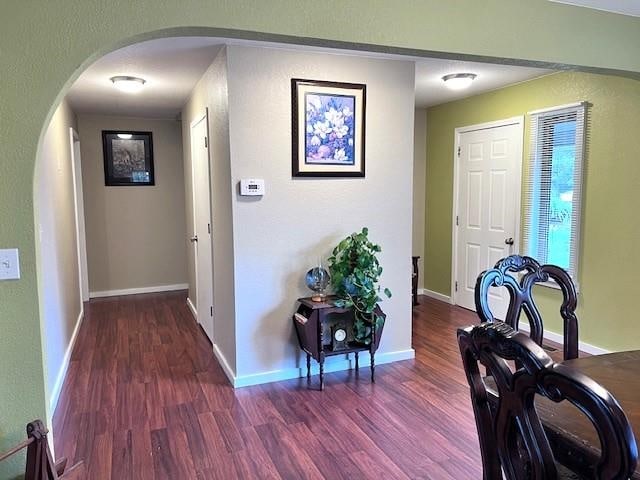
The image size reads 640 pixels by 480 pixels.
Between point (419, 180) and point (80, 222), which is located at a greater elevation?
point (419, 180)

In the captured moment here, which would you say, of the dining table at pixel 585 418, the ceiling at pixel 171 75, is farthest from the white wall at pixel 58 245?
the dining table at pixel 585 418

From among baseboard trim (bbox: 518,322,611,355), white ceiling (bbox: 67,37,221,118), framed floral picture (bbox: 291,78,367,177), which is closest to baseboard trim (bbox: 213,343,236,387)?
framed floral picture (bbox: 291,78,367,177)

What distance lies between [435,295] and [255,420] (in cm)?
351

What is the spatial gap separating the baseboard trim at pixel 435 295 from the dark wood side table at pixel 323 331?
2388 millimetres

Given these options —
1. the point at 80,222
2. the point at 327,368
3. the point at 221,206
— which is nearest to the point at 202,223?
the point at 221,206

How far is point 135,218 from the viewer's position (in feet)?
20.2

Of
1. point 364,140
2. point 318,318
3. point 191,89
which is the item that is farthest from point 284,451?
point 191,89

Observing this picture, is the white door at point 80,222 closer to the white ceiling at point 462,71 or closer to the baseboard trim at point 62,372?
the baseboard trim at point 62,372

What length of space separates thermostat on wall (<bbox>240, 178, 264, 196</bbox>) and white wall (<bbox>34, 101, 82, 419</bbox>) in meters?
1.16

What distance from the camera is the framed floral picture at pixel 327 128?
10.6 feet

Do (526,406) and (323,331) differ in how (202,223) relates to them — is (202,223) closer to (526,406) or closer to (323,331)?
(323,331)

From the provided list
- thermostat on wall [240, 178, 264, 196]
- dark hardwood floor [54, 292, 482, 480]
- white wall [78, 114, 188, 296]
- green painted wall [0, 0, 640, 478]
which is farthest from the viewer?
white wall [78, 114, 188, 296]

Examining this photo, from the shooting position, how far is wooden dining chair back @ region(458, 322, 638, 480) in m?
0.81

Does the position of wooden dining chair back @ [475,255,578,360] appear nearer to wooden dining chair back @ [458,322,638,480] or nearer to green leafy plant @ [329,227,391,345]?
wooden dining chair back @ [458,322,638,480]
